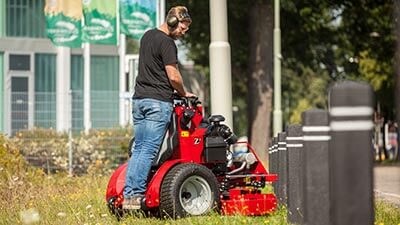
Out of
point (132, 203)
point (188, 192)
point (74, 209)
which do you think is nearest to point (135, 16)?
point (74, 209)

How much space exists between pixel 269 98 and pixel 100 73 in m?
7.58

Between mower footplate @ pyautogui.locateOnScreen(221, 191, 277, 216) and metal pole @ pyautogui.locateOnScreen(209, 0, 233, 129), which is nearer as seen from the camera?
mower footplate @ pyautogui.locateOnScreen(221, 191, 277, 216)

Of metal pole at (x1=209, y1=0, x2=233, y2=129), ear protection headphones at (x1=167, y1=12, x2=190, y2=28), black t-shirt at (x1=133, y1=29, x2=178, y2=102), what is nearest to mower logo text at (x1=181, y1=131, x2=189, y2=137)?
black t-shirt at (x1=133, y1=29, x2=178, y2=102)

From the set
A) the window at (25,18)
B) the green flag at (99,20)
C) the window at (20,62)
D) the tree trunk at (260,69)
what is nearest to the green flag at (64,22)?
the green flag at (99,20)

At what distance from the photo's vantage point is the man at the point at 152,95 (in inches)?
411

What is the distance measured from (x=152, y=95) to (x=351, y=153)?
17.6 feet

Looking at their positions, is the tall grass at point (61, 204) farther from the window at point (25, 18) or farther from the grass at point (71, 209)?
the window at point (25, 18)

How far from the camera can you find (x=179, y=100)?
1093cm

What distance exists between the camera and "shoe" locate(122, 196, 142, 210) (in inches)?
408

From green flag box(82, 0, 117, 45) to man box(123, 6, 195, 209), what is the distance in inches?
563

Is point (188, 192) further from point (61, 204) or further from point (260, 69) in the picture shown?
point (260, 69)

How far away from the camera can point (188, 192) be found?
34.9 feet

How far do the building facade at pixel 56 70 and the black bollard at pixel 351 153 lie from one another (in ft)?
63.2

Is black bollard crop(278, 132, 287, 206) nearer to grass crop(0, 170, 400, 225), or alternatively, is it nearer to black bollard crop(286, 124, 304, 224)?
grass crop(0, 170, 400, 225)
